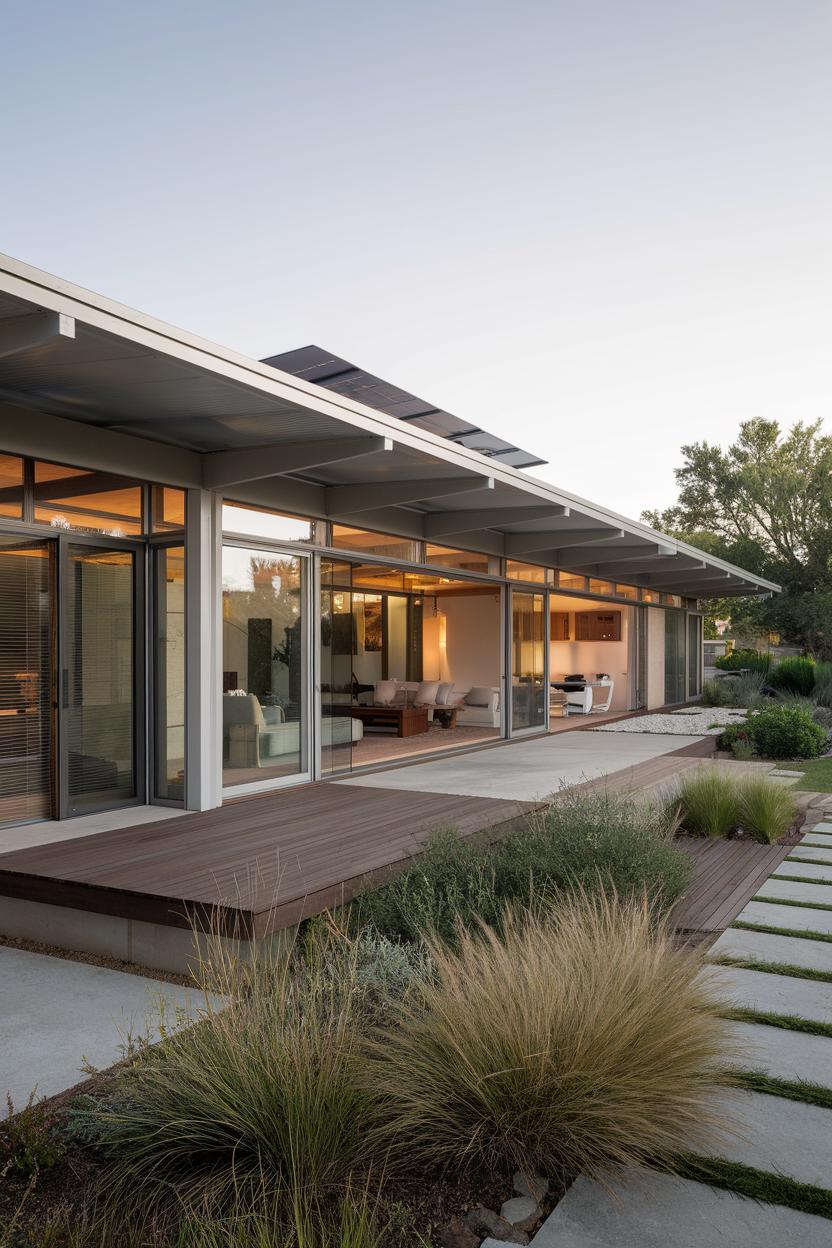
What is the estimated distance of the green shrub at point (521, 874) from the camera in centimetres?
419

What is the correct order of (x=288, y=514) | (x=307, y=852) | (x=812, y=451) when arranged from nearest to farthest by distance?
(x=307, y=852) < (x=288, y=514) < (x=812, y=451)

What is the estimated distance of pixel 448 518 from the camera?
10555 millimetres

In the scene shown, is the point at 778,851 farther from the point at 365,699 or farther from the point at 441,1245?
the point at 365,699

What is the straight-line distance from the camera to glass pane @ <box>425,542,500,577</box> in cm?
1099

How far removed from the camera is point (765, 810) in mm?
6645

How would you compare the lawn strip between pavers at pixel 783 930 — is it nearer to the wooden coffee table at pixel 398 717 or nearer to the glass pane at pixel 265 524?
the glass pane at pixel 265 524

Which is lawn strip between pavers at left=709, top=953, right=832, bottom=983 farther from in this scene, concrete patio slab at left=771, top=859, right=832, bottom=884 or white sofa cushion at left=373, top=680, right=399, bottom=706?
white sofa cushion at left=373, top=680, right=399, bottom=706

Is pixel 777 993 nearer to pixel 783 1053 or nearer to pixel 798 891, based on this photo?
pixel 783 1053

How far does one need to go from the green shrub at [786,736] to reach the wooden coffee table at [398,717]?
5056 mm

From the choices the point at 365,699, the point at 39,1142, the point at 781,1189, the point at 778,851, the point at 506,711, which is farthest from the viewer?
the point at 365,699

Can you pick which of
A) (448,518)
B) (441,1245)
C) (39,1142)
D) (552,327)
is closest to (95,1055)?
(39,1142)

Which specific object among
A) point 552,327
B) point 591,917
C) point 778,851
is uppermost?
point 552,327

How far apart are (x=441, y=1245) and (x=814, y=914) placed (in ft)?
10.9

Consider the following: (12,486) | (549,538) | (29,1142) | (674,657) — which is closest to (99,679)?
(12,486)
